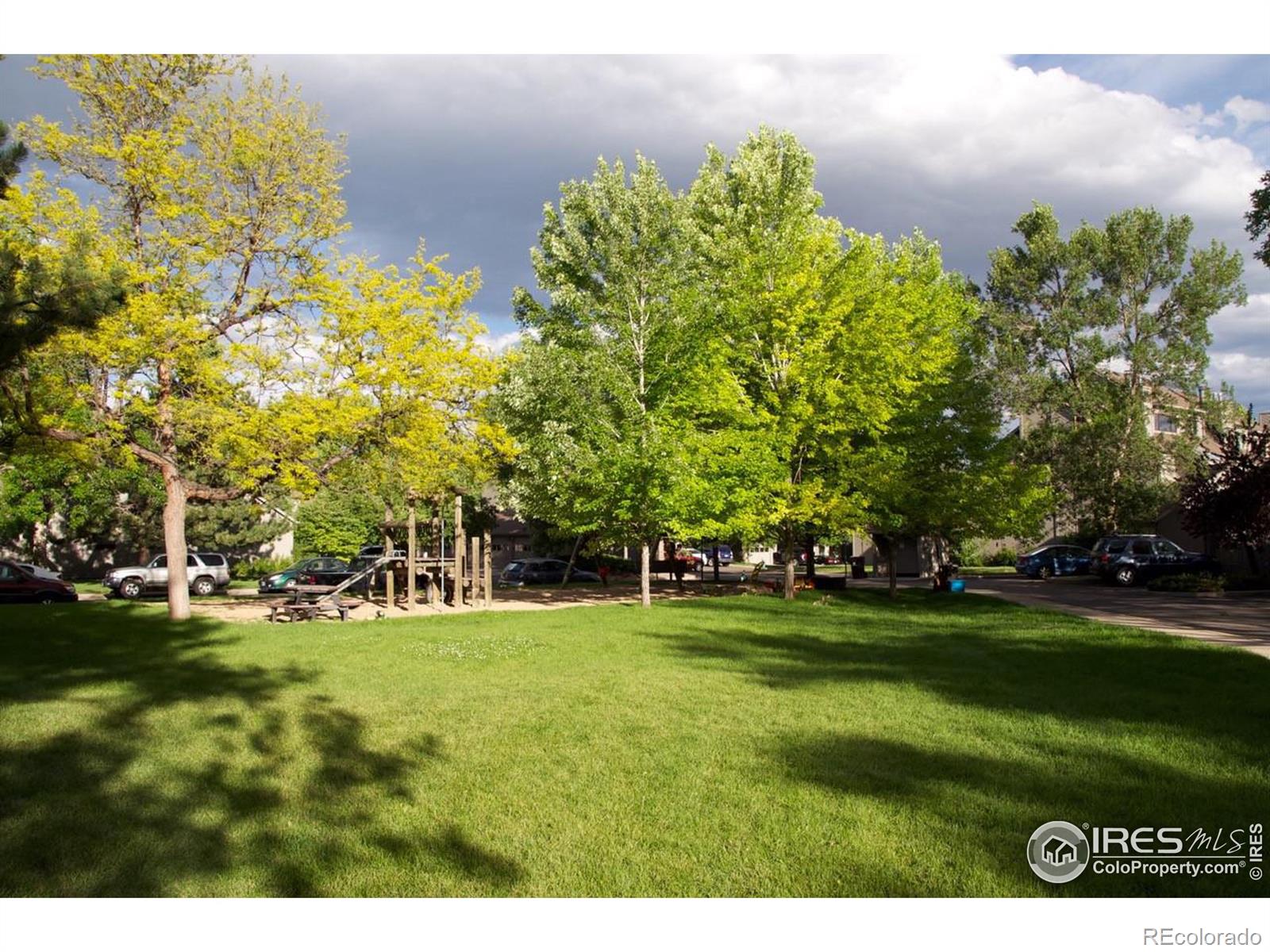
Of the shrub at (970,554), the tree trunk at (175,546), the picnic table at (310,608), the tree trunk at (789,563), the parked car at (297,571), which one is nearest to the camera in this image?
the tree trunk at (175,546)

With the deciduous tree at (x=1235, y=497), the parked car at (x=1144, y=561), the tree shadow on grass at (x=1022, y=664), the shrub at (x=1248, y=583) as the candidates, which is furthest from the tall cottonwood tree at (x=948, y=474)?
the parked car at (x=1144, y=561)

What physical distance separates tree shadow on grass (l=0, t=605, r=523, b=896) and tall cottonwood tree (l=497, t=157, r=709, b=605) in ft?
39.9

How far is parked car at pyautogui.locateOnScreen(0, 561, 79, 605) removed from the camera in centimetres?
2550

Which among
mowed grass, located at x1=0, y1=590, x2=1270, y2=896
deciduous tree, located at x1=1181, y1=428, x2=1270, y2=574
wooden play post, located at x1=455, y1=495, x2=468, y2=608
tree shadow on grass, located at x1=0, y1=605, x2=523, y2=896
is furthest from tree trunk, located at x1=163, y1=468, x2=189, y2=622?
deciduous tree, located at x1=1181, y1=428, x2=1270, y2=574

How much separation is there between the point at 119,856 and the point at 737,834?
136 inches

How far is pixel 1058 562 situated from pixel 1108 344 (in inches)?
462

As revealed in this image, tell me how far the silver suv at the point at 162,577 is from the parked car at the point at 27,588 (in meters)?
3.68

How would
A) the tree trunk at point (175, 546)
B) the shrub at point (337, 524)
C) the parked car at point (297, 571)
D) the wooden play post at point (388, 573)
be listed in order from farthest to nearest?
A: the shrub at point (337, 524), the parked car at point (297, 571), the wooden play post at point (388, 573), the tree trunk at point (175, 546)

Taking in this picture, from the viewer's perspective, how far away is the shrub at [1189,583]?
26.1 meters

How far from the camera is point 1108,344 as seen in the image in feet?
138

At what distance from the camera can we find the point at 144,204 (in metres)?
18.0

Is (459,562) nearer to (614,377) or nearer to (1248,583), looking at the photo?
(614,377)

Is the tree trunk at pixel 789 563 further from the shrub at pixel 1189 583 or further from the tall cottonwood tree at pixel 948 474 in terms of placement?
the shrub at pixel 1189 583

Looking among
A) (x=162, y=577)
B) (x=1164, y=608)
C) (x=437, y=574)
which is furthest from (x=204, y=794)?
(x=162, y=577)
